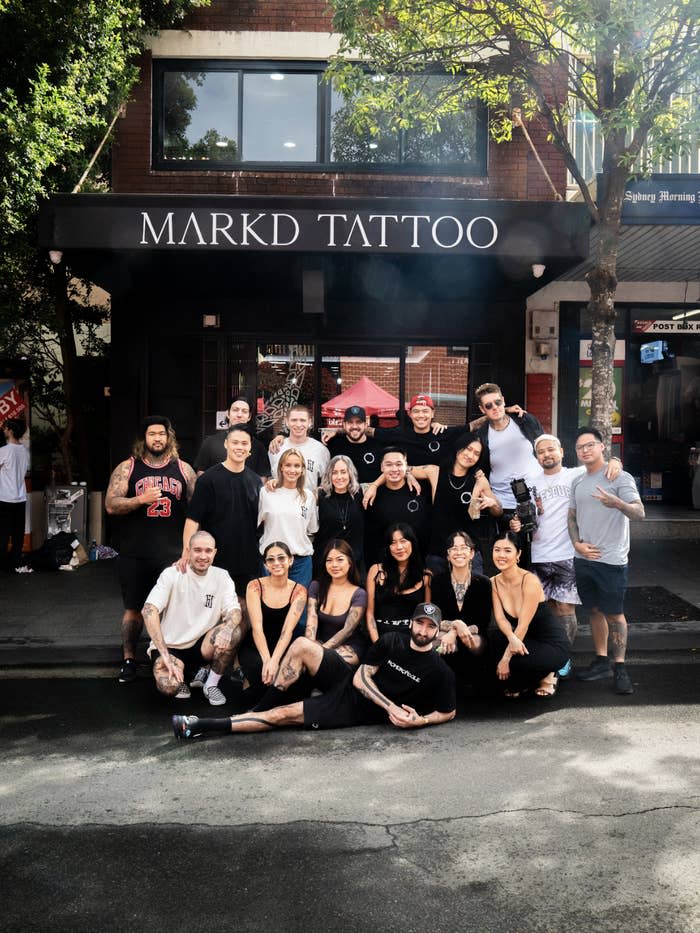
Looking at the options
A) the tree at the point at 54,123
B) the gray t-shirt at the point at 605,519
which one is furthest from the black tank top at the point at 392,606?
the tree at the point at 54,123

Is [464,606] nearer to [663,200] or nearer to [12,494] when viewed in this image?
[663,200]

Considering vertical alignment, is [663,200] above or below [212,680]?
above

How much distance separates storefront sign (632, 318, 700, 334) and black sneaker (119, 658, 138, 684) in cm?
904

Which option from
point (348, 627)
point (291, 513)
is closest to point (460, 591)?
point (348, 627)

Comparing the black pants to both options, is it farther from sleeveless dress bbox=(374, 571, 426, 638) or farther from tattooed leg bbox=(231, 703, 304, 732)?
tattooed leg bbox=(231, 703, 304, 732)

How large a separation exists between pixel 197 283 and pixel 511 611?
253 inches

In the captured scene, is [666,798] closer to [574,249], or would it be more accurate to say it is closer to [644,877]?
[644,877]

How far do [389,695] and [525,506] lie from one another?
192 centimetres

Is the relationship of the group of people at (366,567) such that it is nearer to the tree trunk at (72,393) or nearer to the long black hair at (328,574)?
the long black hair at (328,574)

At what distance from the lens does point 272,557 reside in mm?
5953

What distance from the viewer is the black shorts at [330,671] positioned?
5516mm

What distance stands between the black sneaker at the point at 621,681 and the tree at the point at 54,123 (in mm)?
6886

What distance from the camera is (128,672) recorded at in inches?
255

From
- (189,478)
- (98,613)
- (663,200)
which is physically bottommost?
(98,613)
